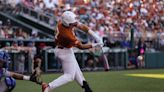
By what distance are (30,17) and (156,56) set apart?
7.17m

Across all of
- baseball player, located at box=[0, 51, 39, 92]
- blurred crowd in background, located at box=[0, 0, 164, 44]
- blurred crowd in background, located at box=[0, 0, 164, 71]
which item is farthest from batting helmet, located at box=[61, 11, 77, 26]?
blurred crowd in background, located at box=[0, 0, 164, 44]

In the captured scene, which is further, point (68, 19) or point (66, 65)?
point (66, 65)

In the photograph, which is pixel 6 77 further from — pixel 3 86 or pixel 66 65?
pixel 66 65

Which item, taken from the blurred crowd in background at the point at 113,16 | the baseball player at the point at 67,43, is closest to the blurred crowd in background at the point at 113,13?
the blurred crowd in background at the point at 113,16

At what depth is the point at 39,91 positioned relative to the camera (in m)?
13.2

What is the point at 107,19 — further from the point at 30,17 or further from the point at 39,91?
the point at 39,91

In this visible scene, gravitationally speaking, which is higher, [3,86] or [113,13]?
[3,86]

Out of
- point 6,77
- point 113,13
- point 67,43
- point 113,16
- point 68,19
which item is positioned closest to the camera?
point 6,77

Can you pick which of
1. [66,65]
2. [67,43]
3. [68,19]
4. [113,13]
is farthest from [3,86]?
[113,13]

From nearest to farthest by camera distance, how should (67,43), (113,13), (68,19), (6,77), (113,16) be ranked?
(6,77) → (68,19) → (67,43) → (113,16) → (113,13)

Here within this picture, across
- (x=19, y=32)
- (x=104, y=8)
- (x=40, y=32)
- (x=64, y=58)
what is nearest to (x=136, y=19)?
(x=104, y=8)

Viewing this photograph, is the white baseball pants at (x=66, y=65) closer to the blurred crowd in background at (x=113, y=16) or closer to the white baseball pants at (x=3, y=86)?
the white baseball pants at (x=3, y=86)

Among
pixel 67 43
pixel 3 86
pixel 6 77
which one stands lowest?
pixel 3 86

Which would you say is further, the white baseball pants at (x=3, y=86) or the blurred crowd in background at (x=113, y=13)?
the blurred crowd in background at (x=113, y=13)
